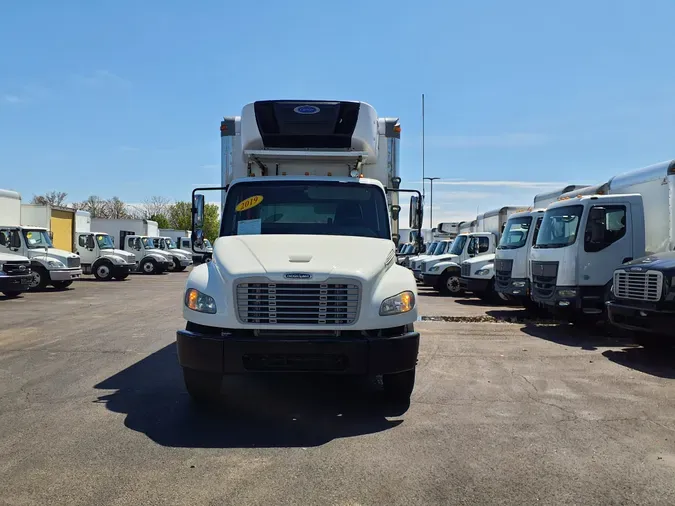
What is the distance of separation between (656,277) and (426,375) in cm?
374

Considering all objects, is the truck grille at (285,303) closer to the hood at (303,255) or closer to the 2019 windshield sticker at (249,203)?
the hood at (303,255)

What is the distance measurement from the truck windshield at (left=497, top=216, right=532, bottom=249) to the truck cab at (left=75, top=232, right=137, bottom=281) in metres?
18.1

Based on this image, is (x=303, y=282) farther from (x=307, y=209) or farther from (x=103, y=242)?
(x=103, y=242)

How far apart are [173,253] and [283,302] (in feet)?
110

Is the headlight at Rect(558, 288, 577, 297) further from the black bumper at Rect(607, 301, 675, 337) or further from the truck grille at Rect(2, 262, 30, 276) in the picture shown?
the truck grille at Rect(2, 262, 30, 276)

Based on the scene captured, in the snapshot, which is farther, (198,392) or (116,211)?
(116,211)

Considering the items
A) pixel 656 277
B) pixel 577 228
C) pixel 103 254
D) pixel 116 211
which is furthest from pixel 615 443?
pixel 116 211

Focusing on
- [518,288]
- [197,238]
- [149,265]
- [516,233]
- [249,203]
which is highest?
[249,203]

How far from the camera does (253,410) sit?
19.1 feet

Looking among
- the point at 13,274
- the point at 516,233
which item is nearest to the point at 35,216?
the point at 13,274

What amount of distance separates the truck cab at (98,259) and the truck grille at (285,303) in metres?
23.5

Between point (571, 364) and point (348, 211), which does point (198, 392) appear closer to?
point (348, 211)

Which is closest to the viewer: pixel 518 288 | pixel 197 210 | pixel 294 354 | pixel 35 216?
pixel 294 354

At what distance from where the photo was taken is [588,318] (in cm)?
1166
